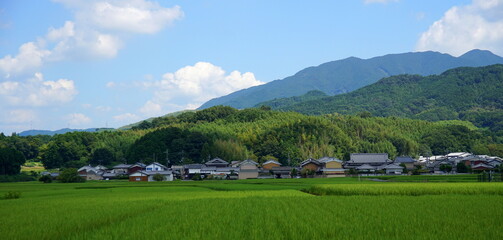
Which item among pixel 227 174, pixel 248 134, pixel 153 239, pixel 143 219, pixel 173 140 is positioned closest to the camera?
pixel 153 239

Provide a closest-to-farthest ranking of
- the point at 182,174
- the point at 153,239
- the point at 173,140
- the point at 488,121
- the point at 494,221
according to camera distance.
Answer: the point at 153,239 < the point at 494,221 < the point at 182,174 < the point at 173,140 < the point at 488,121

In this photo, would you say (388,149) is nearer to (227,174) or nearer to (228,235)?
(227,174)

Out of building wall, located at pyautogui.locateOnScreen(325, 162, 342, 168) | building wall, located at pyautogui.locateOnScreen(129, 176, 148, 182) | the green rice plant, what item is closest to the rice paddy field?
the green rice plant

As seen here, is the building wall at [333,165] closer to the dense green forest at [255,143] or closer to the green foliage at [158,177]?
the dense green forest at [255,143]

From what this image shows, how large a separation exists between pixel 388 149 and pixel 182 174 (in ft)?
140

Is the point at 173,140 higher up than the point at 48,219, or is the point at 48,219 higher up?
the point at 173,140

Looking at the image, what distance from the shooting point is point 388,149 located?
8694 centimetres

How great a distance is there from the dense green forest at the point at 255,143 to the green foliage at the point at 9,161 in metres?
10.4

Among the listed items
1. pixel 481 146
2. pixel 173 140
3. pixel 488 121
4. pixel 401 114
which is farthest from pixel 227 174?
pixel 401 114

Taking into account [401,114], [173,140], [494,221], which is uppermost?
[401,114]

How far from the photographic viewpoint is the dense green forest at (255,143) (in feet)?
254

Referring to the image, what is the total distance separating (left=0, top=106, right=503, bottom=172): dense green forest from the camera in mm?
77438

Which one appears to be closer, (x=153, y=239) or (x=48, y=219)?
(x=153, y=239)

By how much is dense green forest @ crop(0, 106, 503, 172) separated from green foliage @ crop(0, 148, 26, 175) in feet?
34.3
